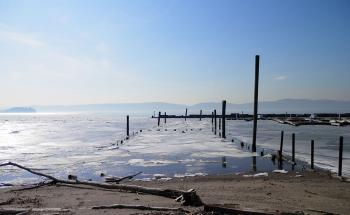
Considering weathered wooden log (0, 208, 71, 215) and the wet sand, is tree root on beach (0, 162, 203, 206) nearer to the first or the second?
the wet sand

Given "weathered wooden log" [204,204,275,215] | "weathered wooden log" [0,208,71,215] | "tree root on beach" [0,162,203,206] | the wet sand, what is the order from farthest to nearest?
the wet sand
"tree root on beach" [0,162,203,206]
"weathered wooden log" [0,208,71,215]
"weathered wooden log" [204,204,275,215]

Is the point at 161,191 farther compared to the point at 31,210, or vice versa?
the point at 161,191

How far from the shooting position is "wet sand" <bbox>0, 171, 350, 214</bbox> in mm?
10388

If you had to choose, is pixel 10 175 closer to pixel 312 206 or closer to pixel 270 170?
pixel 270 170

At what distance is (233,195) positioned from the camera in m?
12.6

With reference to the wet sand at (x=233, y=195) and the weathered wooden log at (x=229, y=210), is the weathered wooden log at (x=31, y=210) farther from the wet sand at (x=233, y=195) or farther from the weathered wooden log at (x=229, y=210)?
the weathered wooden log at (x=229, y=210)

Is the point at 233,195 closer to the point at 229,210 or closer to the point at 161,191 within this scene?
the point at 161,191

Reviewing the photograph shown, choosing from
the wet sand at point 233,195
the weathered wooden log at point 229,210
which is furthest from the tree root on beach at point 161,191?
the weathered wooden log at point 229,210

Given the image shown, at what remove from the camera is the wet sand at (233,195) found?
10.4m

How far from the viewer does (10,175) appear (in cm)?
1939

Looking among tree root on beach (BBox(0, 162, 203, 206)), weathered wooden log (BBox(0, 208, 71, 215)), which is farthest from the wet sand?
weathered wooden log (BBox(0, 208, 71, 215))

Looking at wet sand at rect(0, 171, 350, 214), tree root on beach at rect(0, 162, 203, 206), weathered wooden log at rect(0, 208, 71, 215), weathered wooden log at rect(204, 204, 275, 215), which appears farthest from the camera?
wet sand at rect(0, 171, 350, 214)

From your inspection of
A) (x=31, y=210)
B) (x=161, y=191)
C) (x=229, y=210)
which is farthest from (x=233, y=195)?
(x=31, y=210)

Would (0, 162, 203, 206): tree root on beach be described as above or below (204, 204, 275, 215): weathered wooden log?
below
